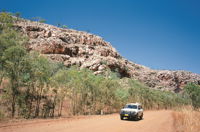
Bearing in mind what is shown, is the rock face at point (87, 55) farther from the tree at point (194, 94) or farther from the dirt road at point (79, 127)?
the dirt road at point (79, 127)

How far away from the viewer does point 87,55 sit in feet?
275

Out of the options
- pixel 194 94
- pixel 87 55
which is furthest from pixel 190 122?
pixel 87 55

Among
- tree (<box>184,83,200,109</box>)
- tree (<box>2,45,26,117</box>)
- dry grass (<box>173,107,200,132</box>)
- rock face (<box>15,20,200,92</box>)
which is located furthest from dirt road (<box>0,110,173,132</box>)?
rock face (<box>15,20,200,92</box>)

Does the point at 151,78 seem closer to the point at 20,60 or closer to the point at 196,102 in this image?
the point at 196,102

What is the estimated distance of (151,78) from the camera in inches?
4129

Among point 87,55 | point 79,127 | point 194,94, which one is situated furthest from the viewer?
point 87,55

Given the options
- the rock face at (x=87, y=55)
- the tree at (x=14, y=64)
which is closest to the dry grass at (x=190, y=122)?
the tree at (x=14, y=64)

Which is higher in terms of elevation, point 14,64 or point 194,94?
point 14,64

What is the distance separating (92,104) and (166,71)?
95.1 m

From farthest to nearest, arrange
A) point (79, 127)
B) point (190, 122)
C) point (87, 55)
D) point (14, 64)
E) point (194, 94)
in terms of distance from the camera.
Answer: point (87, 55), point (194, 94), point (14, 64), point (79, 127), point (190, 122)

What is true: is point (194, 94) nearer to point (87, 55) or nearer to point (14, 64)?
point (87, 55)

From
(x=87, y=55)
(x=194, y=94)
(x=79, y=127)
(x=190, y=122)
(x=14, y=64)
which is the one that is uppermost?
(x=87, y=55)

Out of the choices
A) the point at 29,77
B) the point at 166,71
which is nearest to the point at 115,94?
the point at 29,77

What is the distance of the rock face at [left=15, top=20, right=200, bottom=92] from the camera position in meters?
73.9
